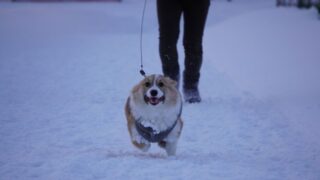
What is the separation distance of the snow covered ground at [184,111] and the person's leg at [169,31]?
0.49 m

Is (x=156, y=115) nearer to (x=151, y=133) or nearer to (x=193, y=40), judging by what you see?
(x=151, y=133)

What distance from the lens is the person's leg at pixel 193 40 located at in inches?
187

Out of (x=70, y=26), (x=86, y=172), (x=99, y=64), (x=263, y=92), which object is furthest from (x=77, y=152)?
(x=70, y=26)

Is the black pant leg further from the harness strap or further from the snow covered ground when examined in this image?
the harness strap

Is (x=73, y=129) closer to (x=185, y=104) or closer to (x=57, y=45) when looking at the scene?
(x=185, y=104)

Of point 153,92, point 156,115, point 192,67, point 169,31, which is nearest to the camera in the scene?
point 153,92

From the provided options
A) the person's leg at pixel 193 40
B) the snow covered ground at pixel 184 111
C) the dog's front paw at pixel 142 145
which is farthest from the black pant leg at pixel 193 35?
the dog's front paw at pixel 142 145

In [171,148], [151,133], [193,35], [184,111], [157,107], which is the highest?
[193,35]

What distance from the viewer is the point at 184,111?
16.0 ft

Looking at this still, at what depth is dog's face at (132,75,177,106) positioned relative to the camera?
333 cm

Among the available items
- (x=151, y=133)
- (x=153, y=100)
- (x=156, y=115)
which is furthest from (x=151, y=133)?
(x=153, y=100)

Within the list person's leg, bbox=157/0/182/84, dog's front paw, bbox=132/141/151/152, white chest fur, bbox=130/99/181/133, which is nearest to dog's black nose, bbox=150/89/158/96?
white chest fur, bbox=130/99/181/133

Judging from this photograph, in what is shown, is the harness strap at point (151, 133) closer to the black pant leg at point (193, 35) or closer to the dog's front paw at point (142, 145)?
the dog's front paw at point (142, 145)

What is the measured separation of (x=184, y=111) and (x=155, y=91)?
1.60 metres
